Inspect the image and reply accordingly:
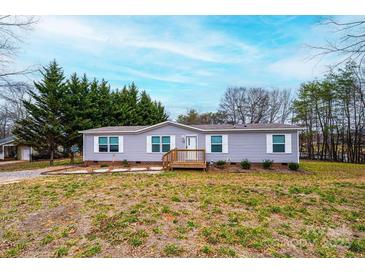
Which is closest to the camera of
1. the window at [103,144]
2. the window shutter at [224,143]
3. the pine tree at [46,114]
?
the window shutter at [224,143]

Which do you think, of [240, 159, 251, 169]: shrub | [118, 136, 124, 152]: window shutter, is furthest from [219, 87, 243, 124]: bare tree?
[118, 136, 124, 152]: window shutter

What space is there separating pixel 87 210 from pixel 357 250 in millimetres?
4849

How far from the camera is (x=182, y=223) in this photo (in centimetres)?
396

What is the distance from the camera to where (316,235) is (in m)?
3.60

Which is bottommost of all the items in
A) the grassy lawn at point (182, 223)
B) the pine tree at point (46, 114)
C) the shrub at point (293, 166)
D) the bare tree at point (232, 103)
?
the grassy lawn at point (182, 223)

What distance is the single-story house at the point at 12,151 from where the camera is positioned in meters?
22.8

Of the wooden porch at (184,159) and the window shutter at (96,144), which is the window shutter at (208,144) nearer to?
the wooden porch at (184,159)

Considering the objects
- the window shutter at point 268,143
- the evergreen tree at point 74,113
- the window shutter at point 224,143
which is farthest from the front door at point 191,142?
the evergreen tree at point 74,113

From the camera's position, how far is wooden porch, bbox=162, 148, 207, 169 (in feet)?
37.6

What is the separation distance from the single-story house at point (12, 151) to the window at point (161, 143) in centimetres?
1603

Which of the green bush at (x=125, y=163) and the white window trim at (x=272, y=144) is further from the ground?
the white window trim at (x=272, y=144)

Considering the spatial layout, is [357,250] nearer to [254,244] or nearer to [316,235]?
[316,235]

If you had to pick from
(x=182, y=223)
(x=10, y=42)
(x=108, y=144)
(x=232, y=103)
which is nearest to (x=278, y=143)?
(x=182, y=223)
